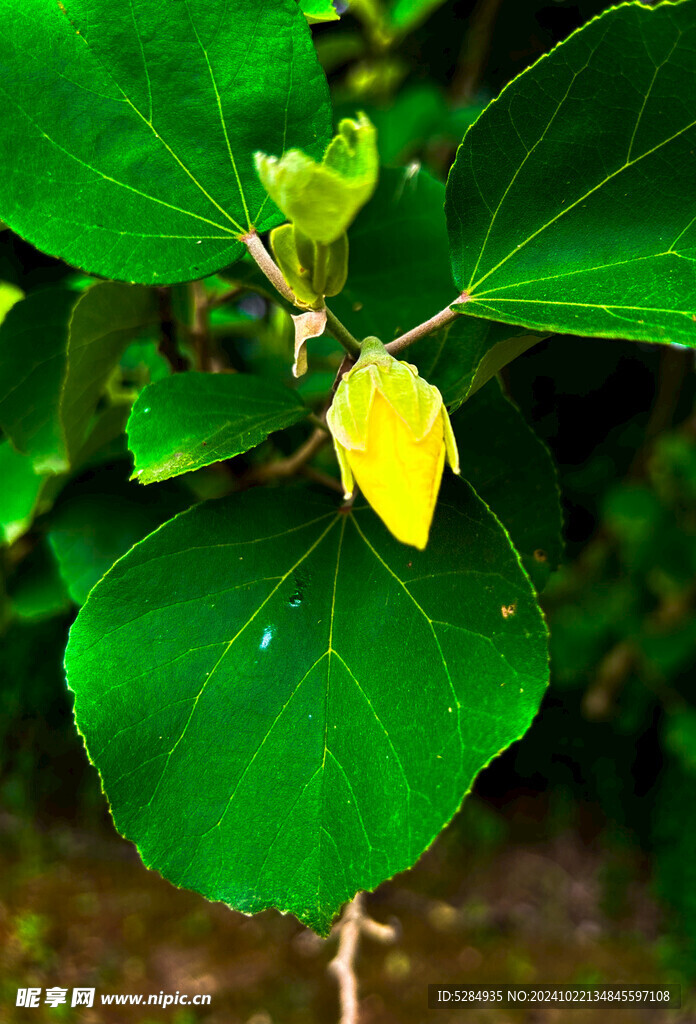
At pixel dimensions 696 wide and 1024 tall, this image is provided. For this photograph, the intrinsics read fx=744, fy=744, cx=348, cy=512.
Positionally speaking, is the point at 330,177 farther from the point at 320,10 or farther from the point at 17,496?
the point at 17,496

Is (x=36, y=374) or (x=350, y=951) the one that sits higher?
(x=36, y=374)

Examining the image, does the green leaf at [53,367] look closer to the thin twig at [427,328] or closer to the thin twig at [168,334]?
the thin twig at [168,334]

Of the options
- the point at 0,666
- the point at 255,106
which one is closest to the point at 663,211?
the point at 255,106

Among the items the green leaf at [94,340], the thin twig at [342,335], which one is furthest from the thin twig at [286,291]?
the green leaf at [94,340]

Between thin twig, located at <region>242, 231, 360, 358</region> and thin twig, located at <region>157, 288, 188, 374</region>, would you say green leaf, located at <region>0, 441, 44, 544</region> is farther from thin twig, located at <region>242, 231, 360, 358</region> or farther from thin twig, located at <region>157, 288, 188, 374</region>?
thin twig, located at <region>242, 231, 360, 358</region>

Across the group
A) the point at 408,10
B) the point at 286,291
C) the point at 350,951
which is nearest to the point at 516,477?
the point at 286,291

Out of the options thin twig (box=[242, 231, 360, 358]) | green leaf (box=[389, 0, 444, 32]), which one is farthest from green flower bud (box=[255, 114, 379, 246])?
green leaf (box=[389, 0, 444, 32])
